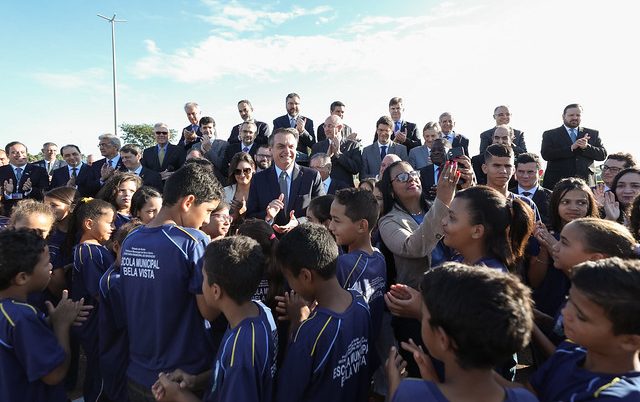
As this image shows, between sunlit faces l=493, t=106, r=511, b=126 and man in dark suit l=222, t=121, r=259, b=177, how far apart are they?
4.57m

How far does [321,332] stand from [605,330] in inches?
45.4

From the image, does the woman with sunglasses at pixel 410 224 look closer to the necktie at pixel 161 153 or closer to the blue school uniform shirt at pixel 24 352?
the blue school uniform shirt at pixel 24 352

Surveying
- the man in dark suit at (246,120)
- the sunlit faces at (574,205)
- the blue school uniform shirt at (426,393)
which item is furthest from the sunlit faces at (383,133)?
the blue school uniform shirt at (426,393)

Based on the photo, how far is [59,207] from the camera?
4.48 m

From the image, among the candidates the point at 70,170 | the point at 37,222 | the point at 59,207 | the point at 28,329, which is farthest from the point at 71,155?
the point at 28,329

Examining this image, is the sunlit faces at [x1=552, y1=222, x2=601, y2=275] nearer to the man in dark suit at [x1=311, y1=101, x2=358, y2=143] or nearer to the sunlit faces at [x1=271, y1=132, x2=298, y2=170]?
the sunlit faces at [x1=271, y1=132, x2=298, y2=170]

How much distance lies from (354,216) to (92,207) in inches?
93.3

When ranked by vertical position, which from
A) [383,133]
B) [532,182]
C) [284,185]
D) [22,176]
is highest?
[383,133]

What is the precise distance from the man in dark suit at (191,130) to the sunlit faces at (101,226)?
16.3 ft

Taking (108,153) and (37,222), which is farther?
(108,153)

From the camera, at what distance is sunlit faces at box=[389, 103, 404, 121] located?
907 cm

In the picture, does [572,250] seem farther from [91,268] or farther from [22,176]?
[22,176]

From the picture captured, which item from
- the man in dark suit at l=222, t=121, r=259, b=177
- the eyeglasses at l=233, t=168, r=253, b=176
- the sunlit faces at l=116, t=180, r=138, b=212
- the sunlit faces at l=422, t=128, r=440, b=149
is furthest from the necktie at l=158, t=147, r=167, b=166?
the sunlit faces at l=422, t=128, r=440, b=149

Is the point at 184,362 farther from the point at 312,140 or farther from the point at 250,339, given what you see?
the point at 312,140
